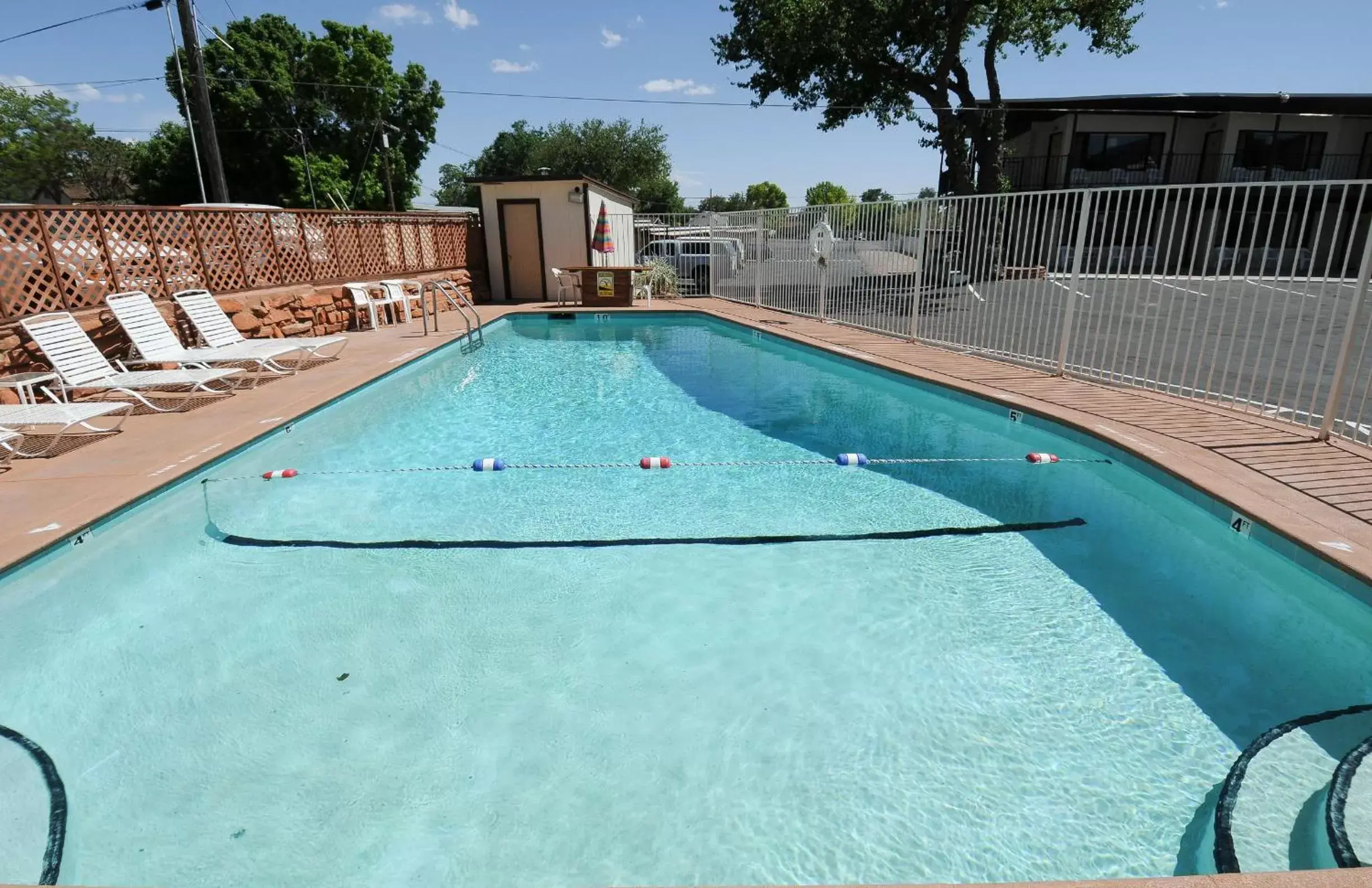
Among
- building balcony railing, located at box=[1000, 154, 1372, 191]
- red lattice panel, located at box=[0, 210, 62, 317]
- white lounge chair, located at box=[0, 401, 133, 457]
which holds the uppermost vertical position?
building balcony railing, located at box=[1000, 154, 1372, 191]

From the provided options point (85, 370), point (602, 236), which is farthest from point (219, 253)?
point (602, 236)

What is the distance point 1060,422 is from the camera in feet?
18.9

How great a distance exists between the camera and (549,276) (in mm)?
16906

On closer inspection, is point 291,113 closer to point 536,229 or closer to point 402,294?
point 536,229

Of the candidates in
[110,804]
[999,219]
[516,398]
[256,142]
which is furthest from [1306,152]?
[256,142]

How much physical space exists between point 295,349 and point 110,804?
6706mm

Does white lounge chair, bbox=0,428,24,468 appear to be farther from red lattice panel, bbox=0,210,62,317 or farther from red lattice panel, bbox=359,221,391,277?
red lattice panel, bbox=359,221,391,277

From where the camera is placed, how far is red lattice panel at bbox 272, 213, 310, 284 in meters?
10.9

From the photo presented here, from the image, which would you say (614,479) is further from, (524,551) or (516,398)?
(516,398)

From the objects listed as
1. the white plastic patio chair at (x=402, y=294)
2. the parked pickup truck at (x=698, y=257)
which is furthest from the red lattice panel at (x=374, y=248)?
the parked pickup truck at (x=698, y=257)

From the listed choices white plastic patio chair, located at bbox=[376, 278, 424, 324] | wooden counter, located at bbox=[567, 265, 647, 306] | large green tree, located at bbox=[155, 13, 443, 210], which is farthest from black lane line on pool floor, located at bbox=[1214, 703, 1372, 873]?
large green tree, located at bbox=[155, 13, 443, 210]

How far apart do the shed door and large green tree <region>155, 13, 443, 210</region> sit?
19.2 m

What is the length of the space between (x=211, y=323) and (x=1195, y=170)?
30891 mm

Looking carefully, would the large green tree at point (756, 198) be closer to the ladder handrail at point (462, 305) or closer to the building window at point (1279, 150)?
the building window at point (1279, 150)
